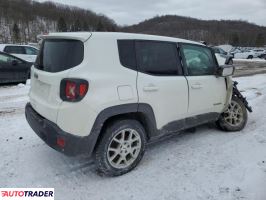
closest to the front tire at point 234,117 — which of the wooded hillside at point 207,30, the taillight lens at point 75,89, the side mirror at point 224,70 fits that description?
the side mirror at point 224,70

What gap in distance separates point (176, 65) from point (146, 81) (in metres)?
→ 0.72

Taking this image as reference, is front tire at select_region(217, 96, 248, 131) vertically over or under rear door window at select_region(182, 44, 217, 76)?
under

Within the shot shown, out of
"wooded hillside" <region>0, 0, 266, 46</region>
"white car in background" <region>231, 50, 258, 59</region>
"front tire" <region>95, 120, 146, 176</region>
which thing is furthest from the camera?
"wooded hillside" <region>0, 0, 266, 46</region>

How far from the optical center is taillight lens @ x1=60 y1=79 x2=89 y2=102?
3.05 m

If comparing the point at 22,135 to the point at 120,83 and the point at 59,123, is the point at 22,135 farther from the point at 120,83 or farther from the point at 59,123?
the point at 120,83

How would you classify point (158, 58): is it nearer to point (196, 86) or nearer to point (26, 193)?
point (196, 86)

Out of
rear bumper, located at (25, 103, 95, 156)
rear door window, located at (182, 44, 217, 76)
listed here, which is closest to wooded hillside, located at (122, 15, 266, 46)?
rear door window, located at (182, 44, 217, 76)

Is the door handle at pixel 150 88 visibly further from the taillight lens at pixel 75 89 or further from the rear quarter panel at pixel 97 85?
the taillight lens at pixel 75 89

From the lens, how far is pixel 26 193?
10.6ft

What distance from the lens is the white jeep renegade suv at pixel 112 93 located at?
3.13 m

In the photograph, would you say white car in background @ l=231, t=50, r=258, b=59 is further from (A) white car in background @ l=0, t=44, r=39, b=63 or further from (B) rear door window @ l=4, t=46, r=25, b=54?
(B) rear door window @ l=4, t=46, r=25, b=54

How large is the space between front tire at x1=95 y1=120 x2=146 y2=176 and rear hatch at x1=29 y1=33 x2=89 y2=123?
0.67m

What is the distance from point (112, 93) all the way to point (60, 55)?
0.78m

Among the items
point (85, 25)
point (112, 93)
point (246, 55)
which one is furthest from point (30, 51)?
point (85, 25)
